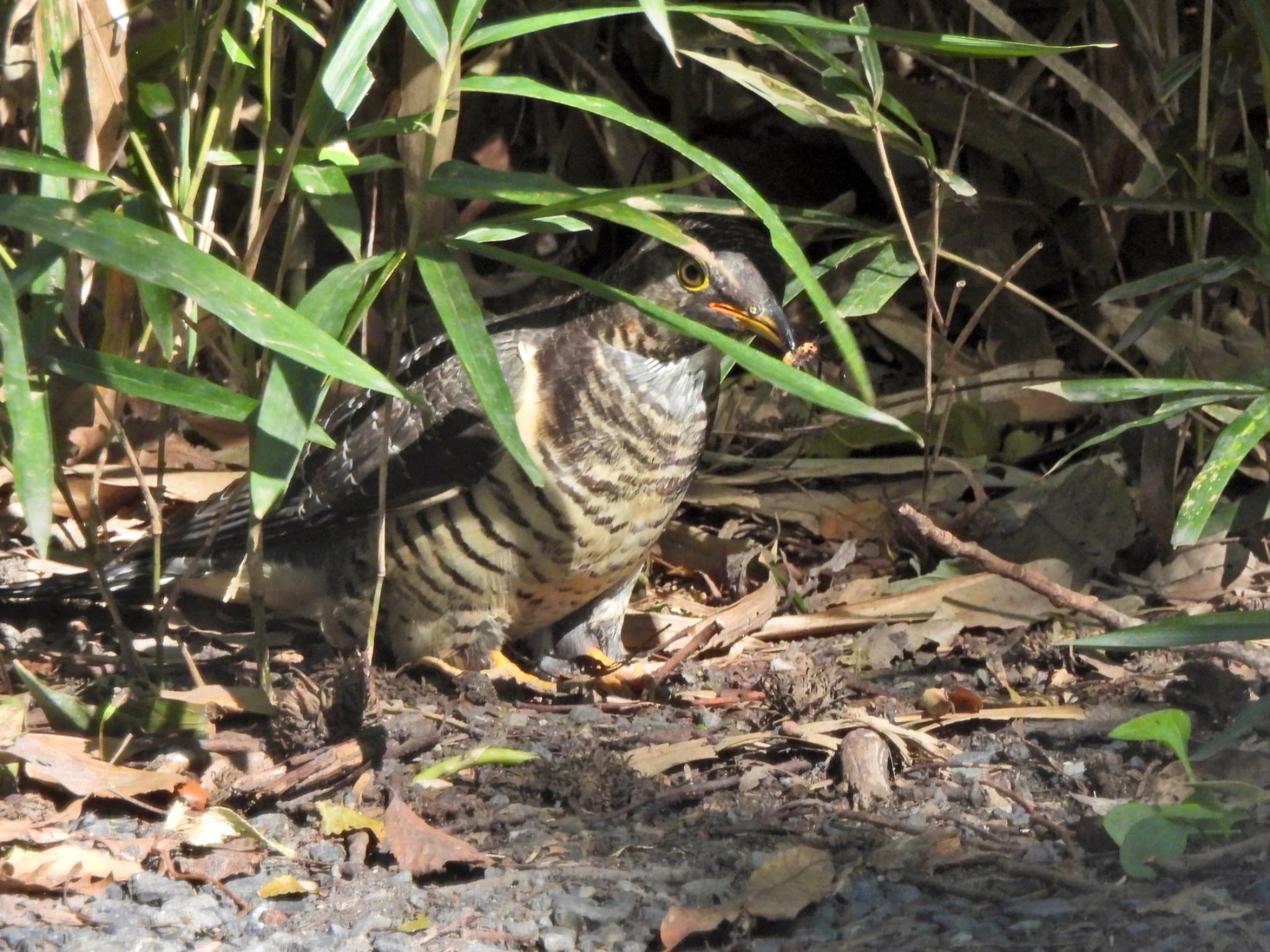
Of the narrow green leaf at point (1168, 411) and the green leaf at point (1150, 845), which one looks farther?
the narrow green leaf at point (1168, 411)

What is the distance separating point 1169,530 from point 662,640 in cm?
153

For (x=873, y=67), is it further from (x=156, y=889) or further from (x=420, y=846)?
(x=156, y=889)

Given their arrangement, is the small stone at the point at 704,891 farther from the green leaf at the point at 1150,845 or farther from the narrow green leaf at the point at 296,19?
the narrow green leaf at the point at 296,19

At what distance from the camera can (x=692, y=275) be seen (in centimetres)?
400

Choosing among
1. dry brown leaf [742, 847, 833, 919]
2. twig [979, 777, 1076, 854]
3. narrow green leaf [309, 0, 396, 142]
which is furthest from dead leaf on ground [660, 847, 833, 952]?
narrow green leaf [309, 0, 396, 142]

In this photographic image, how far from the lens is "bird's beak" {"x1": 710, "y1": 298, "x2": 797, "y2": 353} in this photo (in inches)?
152

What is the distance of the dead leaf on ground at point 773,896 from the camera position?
2.54 m

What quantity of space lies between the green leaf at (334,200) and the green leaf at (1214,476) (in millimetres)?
1963

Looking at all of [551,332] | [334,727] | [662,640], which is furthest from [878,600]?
[334,727]

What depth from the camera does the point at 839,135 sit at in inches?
228

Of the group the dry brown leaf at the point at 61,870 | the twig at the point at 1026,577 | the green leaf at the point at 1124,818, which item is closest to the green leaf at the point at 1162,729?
the green leaf at the point at 1124,818

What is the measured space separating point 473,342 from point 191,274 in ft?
1.78

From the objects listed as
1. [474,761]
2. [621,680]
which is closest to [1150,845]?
[474,761]

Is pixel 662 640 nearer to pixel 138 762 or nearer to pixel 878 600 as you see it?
pixel 878 600
